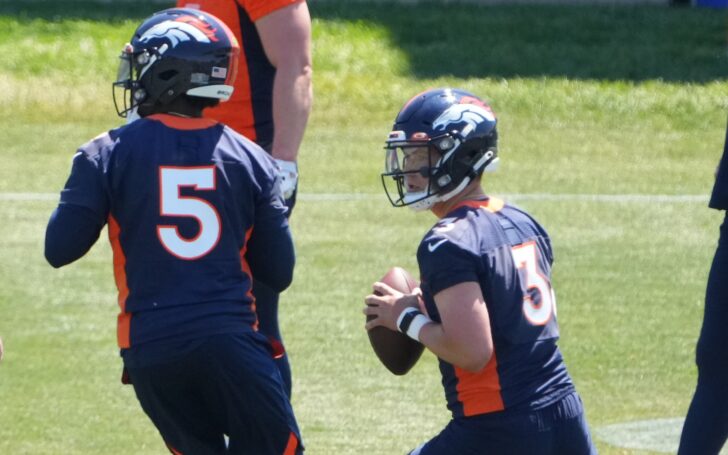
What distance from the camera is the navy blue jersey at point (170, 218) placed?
4.34m

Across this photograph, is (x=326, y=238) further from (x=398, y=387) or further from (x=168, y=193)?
(x=168, y=193)

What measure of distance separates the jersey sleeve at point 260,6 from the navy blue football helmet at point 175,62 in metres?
0.95

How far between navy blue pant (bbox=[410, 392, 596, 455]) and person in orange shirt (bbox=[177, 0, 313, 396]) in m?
1.43

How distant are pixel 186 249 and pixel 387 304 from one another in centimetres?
61

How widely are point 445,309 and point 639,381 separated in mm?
3233

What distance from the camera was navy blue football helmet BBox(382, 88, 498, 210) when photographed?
4.39 meters

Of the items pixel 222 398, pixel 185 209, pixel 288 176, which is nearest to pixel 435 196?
pixel 185 209

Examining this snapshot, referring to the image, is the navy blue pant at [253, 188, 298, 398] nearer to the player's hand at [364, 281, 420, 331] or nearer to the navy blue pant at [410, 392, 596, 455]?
the player's hand at [364, 281, 420, 331]

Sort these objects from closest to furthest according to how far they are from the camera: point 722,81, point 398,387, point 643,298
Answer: point 398,387, point 643,298, point 722,81

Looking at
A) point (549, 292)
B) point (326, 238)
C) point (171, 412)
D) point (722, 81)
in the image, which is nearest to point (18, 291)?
point (326, 238)

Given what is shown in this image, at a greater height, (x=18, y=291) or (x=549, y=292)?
(x=549, y=292)

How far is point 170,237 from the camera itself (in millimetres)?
4352

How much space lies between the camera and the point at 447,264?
13.5ft

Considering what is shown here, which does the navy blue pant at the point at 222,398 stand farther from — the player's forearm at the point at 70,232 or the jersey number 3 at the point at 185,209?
the player's forearm at the point at 70,232
